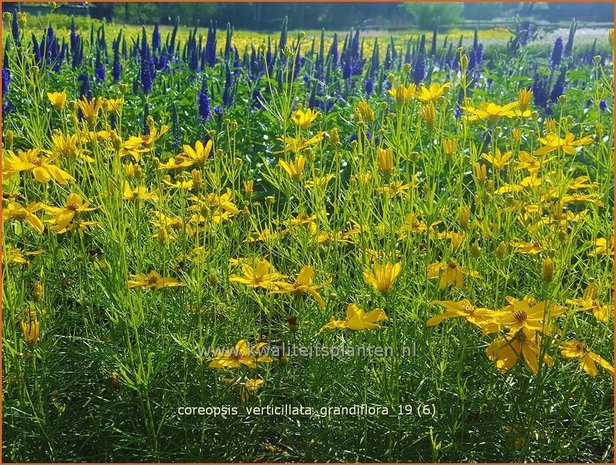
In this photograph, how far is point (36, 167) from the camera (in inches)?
58.9

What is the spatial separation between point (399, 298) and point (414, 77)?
1.77 metres

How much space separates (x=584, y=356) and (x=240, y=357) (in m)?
0.66

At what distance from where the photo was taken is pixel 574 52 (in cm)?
403

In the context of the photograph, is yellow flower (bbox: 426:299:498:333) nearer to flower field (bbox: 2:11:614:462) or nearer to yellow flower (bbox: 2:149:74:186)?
flower field (bbox: 2:11:614:462)

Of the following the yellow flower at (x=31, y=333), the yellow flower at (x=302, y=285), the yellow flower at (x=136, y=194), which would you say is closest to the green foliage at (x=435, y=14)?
the yellow flower at (x=136, y=194)

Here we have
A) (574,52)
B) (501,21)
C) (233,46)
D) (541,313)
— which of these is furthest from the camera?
(574,52)

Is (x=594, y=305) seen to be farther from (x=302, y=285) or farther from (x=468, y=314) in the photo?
(x=302, y=285)

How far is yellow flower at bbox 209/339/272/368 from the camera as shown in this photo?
1.44m

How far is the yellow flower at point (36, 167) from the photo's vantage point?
1478 mm

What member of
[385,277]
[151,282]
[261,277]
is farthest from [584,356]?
[151,282]

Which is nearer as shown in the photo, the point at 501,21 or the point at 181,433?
the point at 181,433

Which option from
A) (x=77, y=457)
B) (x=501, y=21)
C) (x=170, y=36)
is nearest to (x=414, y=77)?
(x=501, y=21)

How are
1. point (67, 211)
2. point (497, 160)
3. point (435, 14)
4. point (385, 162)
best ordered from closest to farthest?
point (385, 162) → point (67, 211) → point (497, 160) → point (435, 14)

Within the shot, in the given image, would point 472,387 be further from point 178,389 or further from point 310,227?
point 178,389
